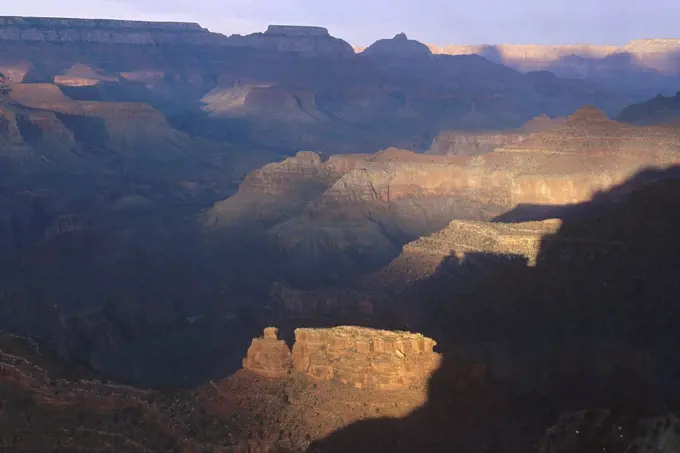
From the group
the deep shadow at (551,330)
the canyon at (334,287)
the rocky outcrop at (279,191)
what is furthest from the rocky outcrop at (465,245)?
the rocky outcrop at (279,191)

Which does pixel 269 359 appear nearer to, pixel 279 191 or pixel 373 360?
pixel 373 360

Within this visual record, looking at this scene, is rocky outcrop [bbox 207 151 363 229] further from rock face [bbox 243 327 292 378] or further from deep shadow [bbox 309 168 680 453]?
rock face [bbox 243 327 292 378]

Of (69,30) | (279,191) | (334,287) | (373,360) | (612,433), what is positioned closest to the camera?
(612,433)

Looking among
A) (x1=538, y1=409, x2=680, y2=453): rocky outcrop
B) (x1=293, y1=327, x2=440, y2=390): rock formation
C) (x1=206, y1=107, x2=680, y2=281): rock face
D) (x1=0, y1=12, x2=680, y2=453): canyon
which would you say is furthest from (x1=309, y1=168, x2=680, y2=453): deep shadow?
(x1=206, y1=107, x2=680, y2=281): rock face

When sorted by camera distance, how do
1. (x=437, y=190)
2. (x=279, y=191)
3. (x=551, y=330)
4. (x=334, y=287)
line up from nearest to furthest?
(x=551, y=330)
(x=334, y=287)
(x=437, y=190)
(x=279, y=191)

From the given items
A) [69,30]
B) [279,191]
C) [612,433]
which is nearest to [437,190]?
[279,191]

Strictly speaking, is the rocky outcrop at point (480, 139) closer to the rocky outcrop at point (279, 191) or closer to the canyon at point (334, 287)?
the canyon at point (334, 287)

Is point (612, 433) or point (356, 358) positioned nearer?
point (612, 433)
